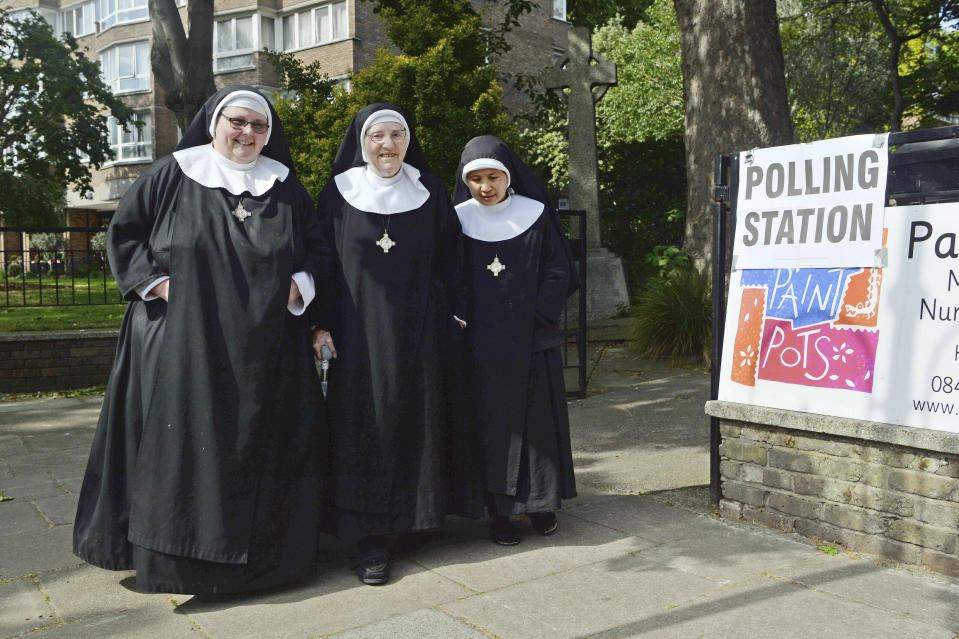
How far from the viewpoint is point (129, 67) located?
117 feet

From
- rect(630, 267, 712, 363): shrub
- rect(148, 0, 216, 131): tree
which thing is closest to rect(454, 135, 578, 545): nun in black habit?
rect(148, 0, 216, 131): tree

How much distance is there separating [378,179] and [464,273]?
25.2 inches

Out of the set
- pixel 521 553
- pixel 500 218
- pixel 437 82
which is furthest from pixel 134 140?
pixel 521 553

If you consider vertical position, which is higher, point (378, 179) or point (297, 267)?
point (378, 179)

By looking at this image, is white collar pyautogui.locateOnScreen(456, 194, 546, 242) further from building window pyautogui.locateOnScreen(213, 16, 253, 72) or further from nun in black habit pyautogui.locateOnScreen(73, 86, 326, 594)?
building window pyautogui.locateOnScreen(213, 16, 253, 72)

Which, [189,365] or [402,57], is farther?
[402,57]

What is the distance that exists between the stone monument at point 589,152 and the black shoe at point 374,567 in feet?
27.8

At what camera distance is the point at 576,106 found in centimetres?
1275

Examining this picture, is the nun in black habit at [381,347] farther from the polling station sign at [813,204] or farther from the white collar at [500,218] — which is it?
the polling station sign at [813,204]

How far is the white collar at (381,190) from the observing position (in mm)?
3994

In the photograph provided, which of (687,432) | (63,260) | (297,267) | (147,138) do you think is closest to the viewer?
(297,267)

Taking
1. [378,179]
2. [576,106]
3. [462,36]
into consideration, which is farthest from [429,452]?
[462,36]

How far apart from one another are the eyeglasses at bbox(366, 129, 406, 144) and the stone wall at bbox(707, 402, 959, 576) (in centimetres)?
204

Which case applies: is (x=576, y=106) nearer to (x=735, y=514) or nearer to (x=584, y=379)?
(x=584, y=379)
